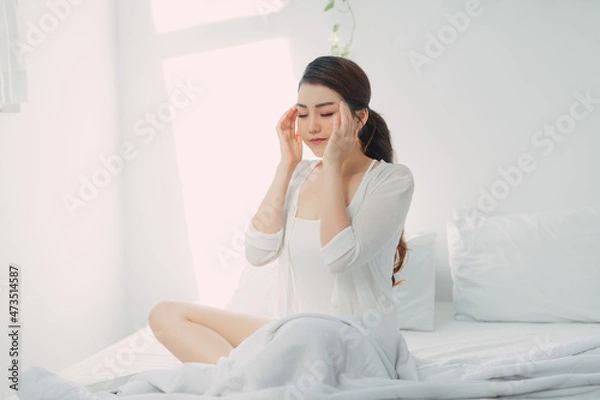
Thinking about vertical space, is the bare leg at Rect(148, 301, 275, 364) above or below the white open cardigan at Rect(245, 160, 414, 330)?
below

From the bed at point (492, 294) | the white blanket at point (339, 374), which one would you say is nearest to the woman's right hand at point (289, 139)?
the white blanket at point (339, 374)

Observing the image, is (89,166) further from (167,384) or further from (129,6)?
(167,384)

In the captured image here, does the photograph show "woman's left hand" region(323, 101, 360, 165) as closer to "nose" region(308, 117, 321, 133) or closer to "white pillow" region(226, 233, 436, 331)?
"nose" region(308, 117, 321, 133)

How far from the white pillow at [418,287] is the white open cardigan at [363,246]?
736 millimetres

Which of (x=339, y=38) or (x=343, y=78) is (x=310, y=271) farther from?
(x=339, y=38)

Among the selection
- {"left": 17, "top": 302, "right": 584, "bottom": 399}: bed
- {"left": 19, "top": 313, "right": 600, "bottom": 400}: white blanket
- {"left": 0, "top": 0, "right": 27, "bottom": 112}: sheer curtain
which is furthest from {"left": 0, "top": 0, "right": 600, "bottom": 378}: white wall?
{"left": 19, "top": 313, "right": 600, "bottom": 400}: white blanket

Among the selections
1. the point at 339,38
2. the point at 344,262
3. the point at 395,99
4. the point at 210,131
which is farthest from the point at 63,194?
the point at 344,262

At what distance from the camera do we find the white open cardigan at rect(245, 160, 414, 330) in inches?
70.7

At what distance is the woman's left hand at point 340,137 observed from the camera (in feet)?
6.08

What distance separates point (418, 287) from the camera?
2.77 m

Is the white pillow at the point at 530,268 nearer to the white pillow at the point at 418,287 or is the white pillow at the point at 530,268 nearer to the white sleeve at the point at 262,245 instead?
the white pillow at the point at 418,287

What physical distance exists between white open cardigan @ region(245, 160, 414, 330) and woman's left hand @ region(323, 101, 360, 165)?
4.5 inches

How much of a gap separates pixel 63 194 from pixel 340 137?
1.52m

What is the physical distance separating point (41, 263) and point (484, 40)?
6.59 feet
